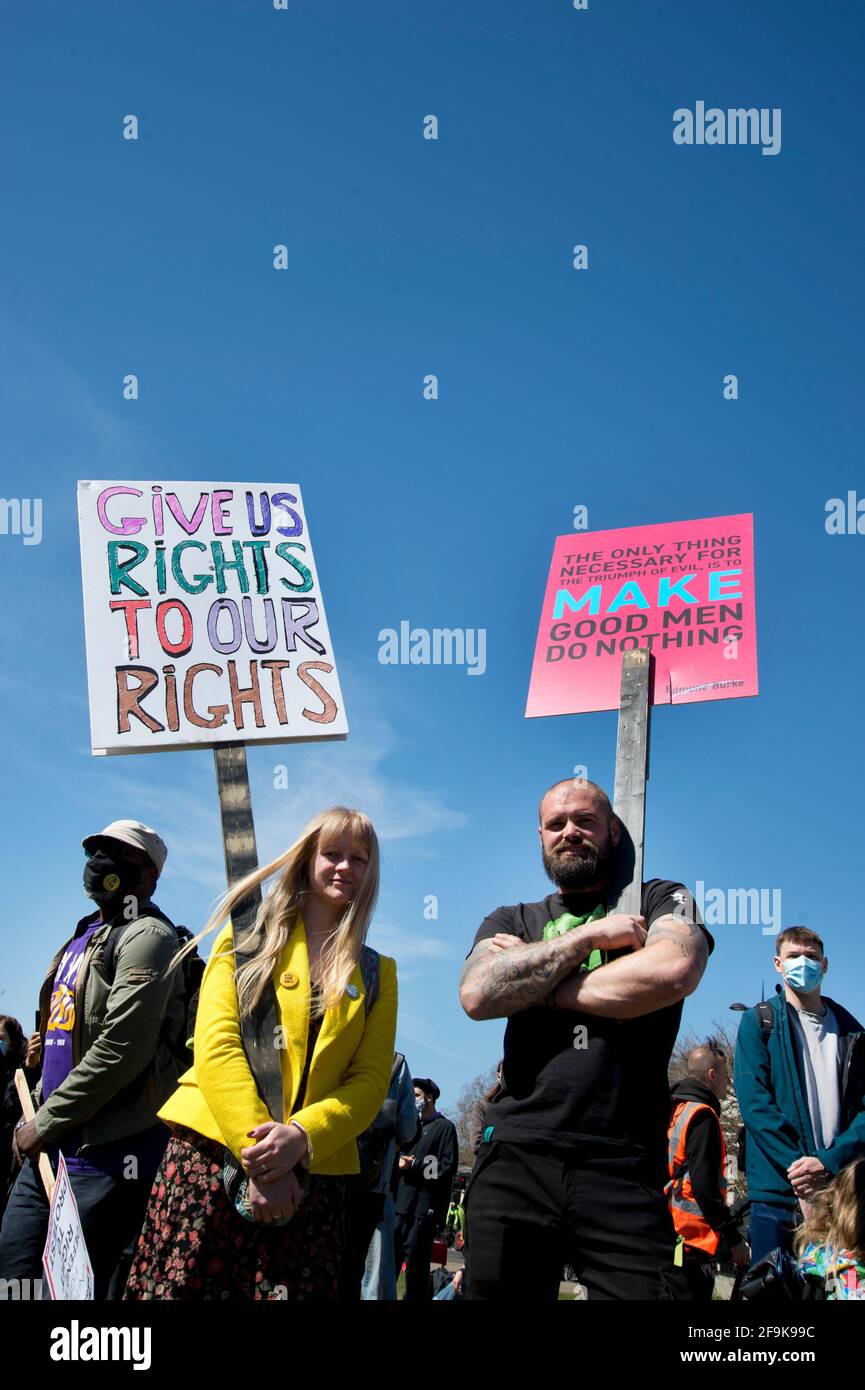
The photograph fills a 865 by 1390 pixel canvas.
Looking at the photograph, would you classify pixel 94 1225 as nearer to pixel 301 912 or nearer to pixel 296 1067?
pixel 296 1067

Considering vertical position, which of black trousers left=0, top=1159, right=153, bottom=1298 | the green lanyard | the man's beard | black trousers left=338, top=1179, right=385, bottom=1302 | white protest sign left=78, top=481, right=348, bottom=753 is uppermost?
white protest sign left=78, top=481, right=348, bottom=753

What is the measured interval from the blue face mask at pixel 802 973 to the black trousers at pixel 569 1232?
256cm

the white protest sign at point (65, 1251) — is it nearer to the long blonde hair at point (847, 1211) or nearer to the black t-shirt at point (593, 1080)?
the black t-shirt at point (593, 1080)

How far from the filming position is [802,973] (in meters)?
6.04

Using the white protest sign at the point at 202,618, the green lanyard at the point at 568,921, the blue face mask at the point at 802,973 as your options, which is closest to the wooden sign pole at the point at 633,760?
the green lanyard at the point at 568,921

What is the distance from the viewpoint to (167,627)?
481cm

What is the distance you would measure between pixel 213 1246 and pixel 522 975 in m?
1.23

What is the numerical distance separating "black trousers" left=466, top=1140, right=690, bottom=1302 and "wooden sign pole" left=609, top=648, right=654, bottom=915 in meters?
0.84

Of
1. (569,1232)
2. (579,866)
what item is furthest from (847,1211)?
(579,866)

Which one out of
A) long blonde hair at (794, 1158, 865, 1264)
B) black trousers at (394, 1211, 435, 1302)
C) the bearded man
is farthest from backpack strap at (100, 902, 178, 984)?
black trousers at (394, 1211, 435, 1302)

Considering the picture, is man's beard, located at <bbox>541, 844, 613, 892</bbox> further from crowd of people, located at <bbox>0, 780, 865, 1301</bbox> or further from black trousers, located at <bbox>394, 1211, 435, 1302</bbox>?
black trousers, located at <bbox>394, 1211, 435, 1302</bbox>

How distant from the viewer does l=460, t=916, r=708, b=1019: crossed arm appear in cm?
369
